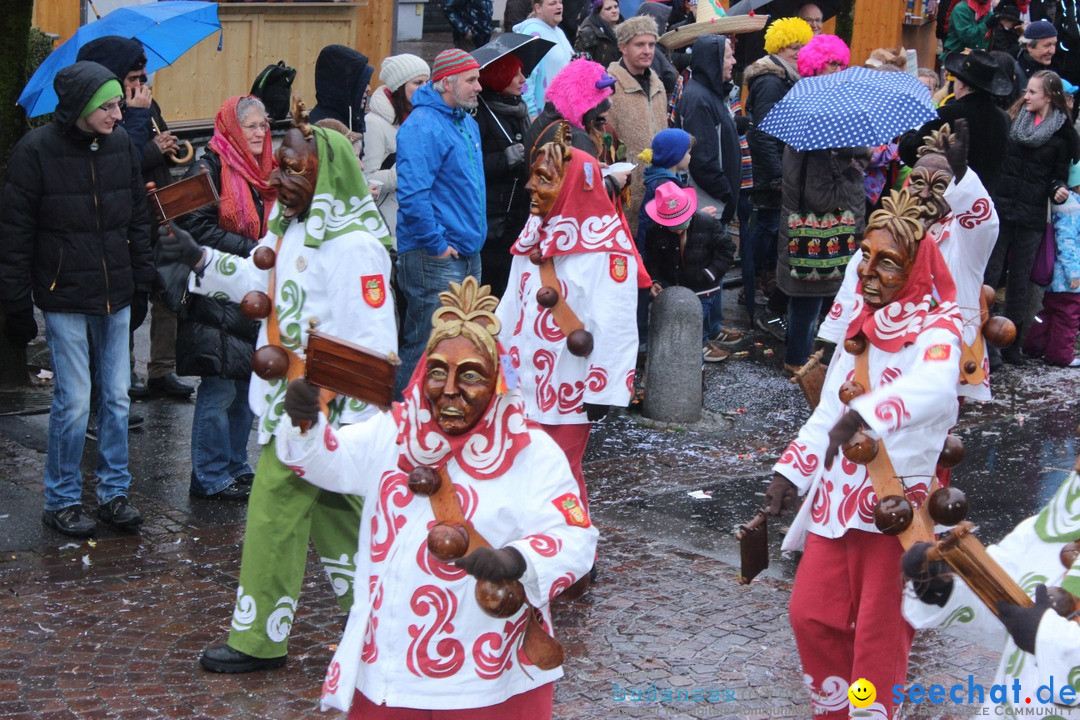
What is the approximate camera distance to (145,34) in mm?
9883

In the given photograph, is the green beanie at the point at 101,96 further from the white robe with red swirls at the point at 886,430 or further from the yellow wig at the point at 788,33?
the yellow wig at the point at 788,33

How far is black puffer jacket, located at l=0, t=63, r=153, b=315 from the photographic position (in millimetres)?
7336

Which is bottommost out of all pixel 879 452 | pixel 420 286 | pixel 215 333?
pixel 215 333

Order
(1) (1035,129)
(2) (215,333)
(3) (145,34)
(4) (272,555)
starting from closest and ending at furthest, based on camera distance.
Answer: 1. (4) (272,555)
2. (2) (215,333)
3. (3) (145,34)
4. (1) (1035,129)

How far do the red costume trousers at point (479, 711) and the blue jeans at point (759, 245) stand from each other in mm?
8290

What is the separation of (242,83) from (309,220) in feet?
30.4

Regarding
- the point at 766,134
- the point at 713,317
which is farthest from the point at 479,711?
the point at 766,134

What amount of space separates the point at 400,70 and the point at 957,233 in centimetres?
400

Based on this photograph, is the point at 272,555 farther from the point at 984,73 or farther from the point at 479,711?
the point at 984,73

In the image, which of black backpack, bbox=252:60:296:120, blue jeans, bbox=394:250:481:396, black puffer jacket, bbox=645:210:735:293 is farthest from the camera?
black puffer jacket, bbox=645:210:735:293

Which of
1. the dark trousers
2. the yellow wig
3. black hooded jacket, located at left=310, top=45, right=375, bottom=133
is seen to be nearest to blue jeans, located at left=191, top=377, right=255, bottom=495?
black hooded jacket, located at left=310, top=45, right=375, bottom=133

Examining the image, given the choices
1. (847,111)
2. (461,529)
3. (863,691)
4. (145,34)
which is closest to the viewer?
Result: (461,529)

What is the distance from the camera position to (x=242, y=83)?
14.6 m

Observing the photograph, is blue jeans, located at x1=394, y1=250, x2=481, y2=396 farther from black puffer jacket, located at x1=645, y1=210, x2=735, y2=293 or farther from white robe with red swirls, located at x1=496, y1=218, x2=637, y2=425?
white robe with red swirls, located at x1=496, y1=218, x2=637, y2=425
